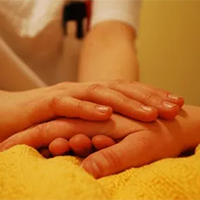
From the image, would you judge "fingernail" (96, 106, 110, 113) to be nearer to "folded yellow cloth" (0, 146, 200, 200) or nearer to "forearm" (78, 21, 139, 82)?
"folded yellow cloth" (0, 146, 200, 200)

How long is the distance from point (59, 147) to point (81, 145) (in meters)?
0.03

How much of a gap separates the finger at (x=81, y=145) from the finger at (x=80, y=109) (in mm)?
32

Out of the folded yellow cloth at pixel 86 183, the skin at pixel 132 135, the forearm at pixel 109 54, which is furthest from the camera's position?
the forearm at pixel 109 54

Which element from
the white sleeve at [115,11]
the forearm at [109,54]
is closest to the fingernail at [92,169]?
the forearm at [109,54]

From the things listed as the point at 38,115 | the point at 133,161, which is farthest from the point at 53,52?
the point at 133,161

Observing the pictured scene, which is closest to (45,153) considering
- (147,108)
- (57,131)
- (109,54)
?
(57,131)

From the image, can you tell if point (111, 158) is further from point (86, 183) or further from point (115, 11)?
point (115, 11)

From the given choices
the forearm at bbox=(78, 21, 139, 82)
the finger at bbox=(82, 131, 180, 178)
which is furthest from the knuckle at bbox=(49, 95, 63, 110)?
the forearm at bbox=(78, 21, 139, 82)

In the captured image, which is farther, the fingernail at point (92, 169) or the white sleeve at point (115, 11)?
the white sleeve at point (115, 11)

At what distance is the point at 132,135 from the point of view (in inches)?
17.6

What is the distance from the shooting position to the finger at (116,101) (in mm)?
455

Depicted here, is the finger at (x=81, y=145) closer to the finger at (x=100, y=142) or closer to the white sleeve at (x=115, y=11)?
the finger at (x=100, y=142)

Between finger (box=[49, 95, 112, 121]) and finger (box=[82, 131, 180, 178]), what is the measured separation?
0.05m

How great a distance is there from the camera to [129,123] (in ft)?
1.52
